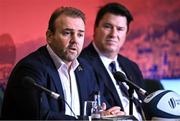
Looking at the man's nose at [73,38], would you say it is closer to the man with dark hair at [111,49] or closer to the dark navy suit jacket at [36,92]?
the dark navy suit jacket at [36,92]

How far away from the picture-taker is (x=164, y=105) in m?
2.35

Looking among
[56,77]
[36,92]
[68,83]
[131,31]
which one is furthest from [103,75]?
[131,31]

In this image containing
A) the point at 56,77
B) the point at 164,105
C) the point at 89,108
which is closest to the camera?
the point at 89,108

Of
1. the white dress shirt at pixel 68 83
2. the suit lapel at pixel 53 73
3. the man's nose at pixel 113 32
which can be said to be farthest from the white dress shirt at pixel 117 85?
the suit lapel at pixel 53 73

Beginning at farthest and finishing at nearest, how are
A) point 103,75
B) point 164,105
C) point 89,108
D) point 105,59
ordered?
1. point 105,59
2. point 103,75
3. point 164,105
4. point 89,108

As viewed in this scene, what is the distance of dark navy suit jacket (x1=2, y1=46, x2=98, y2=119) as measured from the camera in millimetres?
2436

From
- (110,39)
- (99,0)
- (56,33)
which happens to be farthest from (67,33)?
(99,0)

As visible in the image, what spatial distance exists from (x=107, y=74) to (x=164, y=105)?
0.93 m

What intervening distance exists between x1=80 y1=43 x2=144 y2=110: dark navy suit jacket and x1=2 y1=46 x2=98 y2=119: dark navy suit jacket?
0.35 metres

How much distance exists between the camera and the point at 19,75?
8.44 ft

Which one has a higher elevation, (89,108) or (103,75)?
(103,75)

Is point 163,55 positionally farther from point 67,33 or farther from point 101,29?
point 67,33

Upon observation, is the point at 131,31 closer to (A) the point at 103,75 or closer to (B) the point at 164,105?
(A) the point at 103,75

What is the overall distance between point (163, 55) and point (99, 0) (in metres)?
0.87
